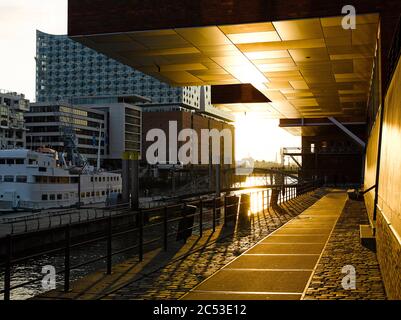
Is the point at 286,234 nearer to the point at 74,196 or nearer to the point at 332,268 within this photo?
the point at 332,268

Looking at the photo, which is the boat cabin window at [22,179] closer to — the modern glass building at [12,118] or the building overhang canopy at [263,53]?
the building overhang canopy at [263,53]

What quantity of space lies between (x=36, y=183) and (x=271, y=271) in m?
54.4

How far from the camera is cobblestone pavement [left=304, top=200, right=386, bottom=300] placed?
7.88 m

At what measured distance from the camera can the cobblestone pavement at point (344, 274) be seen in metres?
7.88

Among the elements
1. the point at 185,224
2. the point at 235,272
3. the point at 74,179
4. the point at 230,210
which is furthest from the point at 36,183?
the point at 235,272

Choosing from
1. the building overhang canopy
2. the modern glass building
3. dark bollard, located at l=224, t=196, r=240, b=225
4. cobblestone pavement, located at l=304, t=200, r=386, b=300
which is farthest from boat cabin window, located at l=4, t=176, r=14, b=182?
the modern glass building

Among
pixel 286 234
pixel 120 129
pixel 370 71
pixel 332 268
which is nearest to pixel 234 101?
pixel 370 71

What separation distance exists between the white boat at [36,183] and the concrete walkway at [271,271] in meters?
45.2

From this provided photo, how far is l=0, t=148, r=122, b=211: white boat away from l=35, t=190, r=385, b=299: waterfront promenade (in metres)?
45.4

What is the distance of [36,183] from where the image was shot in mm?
60750

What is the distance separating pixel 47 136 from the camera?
433 ft

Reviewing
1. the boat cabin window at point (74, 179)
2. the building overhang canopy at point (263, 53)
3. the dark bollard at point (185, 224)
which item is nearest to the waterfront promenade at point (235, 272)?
the dark bollard at point (185, 224)
